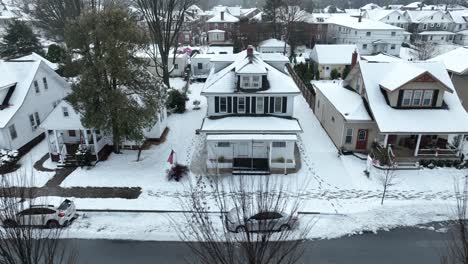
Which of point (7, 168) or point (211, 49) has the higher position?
point (211, 49)

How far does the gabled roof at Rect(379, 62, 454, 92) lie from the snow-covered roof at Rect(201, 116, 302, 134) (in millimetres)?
8012

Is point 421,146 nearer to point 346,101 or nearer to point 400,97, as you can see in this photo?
point 400,97

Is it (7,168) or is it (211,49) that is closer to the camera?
(7,168)

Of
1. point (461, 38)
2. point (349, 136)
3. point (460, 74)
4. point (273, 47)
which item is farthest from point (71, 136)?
point (461, 38)

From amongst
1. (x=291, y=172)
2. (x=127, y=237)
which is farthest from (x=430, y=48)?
(x=127, y=237)

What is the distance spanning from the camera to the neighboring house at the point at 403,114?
23906 millimetres

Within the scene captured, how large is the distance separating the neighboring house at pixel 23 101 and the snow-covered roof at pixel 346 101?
25500 mm

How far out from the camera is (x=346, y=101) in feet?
90.6

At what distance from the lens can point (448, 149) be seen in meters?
24.8

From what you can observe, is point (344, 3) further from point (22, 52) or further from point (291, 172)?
point (291, 172)

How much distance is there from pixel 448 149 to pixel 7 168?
3276 cm

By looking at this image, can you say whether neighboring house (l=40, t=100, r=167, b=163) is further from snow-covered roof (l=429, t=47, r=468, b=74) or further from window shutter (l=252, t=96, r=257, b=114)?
snow-covered roof (l=429, t=47, r=468, b=74)

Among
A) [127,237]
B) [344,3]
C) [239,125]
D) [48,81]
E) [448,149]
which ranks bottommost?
[127,237]

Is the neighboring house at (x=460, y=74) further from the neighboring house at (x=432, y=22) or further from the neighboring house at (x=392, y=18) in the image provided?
the neighboring house at (x=432, y=22)
